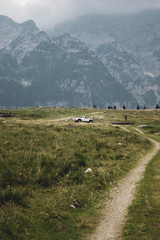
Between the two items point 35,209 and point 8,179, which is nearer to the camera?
point 35,209

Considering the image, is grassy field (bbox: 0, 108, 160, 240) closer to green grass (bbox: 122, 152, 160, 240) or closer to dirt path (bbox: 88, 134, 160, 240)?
dirt path (bbox: 88, 134, 160, 240)

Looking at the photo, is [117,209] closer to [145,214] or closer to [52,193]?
[145,214]

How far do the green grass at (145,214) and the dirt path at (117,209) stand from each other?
301 mm

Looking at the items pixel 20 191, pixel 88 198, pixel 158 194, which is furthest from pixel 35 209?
pixel 158 194

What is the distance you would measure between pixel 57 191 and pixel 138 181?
5.64m

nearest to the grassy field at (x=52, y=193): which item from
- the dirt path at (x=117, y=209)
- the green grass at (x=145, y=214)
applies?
the dirt path at (x=117, y=209)

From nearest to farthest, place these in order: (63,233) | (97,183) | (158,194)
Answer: (63,233) → (158,194) → (97,183)

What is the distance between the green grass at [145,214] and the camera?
6.70m

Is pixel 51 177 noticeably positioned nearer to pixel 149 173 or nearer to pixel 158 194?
pixel 158 194

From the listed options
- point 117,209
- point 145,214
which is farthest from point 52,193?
point 145,214

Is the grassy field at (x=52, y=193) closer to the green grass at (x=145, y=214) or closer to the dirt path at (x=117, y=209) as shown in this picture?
the dirt path at (x=117, y=209)

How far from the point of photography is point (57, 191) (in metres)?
10.1

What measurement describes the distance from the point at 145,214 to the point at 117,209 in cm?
125

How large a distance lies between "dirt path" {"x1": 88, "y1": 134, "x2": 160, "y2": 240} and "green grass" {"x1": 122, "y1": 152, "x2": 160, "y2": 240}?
30 centimetres
